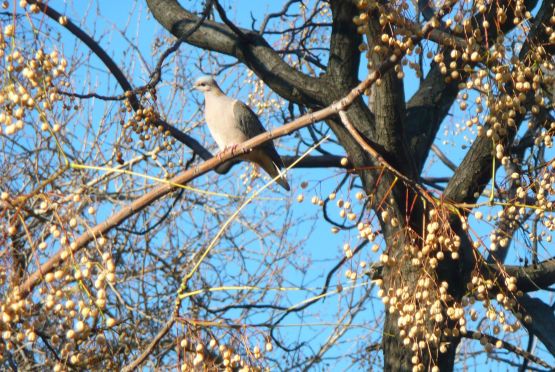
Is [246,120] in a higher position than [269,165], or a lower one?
higher

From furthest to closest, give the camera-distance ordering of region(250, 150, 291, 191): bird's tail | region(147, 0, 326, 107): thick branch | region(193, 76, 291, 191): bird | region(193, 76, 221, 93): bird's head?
region(193, 76, 221, 93): bird's head, region(193, 76, 291, 191): bird, region(250, 150, 291, 191): bird's tail, region(147, 0, 326, 107): thick branch

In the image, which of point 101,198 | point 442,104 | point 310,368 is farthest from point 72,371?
point 101,198

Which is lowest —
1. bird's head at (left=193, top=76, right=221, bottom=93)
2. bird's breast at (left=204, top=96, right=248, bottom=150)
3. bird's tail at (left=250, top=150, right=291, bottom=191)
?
bird's tail at (left=250, top=150, right=291, bottom=191)

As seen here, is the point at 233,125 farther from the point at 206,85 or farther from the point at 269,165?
the point at 206,85

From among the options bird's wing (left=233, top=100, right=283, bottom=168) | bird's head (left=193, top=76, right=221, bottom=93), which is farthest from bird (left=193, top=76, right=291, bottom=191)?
bird's head (left=193, top=76, right=221, bottom=93)

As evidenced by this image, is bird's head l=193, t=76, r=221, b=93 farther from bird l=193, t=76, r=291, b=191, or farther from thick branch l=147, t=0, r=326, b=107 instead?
thick branch l=147, t=0, r=326, b=107

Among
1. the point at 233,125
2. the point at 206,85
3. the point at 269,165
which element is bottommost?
the point at 269,165

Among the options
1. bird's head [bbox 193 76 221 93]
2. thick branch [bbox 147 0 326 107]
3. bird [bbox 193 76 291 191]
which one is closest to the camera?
thick branch [bbox 147 0 326 107]

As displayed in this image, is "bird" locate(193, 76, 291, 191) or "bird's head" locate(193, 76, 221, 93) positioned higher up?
"bird's head" locate(193, 76, 221, 93)

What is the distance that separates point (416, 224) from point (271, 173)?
2.01 m

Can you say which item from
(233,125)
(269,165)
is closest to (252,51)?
(233,125)

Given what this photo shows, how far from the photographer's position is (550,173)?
11.2 ft

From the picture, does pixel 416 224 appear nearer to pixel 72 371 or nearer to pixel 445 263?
pixel 445 263

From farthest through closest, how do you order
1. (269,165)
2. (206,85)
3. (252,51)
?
(206,85), (269,165), (252,51)
